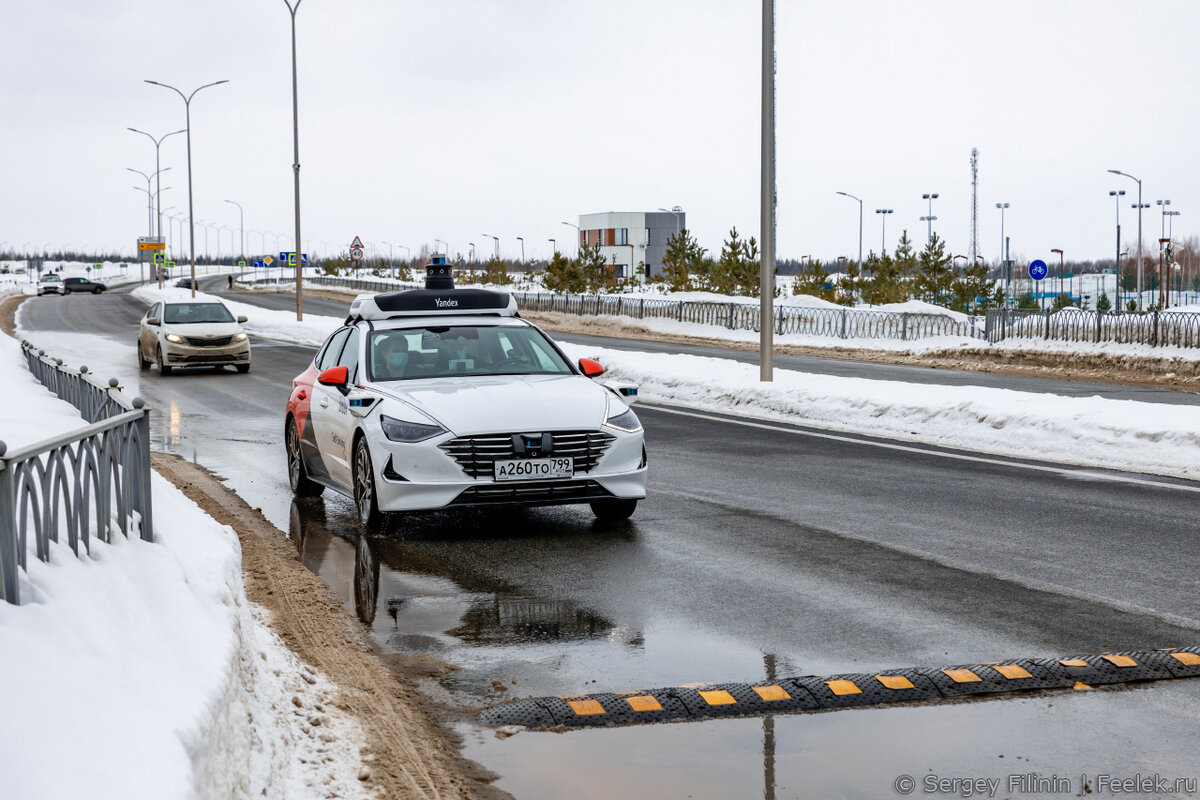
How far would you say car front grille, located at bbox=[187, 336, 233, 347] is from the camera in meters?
26.5

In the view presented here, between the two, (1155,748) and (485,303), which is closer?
(1155,748)

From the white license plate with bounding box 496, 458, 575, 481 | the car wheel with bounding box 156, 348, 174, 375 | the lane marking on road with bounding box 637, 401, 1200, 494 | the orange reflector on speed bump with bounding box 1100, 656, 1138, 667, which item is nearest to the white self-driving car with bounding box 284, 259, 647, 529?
the white license plate with bounding box 496, 458, 575, 481

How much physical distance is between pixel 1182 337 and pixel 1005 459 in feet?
70.0

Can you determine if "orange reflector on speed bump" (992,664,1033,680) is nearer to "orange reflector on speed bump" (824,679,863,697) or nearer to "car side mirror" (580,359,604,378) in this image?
"orange reflector on speed bump" (824,679,863,697)

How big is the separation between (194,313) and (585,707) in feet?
79.8

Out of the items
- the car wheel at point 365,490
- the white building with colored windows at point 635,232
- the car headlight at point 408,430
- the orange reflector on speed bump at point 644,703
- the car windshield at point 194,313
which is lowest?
the orange reflector on speed bump at point 644,703

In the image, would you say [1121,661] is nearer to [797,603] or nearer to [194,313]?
[797,603]

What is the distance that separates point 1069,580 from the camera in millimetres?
7684

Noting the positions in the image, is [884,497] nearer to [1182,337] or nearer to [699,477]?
[699,477]

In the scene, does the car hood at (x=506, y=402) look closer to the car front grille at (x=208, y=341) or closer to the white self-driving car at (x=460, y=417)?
the white self-driving car at (x=460, y=417)

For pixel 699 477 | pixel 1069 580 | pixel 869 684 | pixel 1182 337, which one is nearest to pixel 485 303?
pixel 699 477

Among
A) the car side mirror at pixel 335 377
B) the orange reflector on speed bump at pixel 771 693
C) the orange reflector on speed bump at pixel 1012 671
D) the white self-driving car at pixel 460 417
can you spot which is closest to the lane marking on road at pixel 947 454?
the white self-driving car at pixel 460 417

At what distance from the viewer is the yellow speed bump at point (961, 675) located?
565 cm

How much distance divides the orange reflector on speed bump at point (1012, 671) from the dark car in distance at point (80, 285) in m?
90.9
